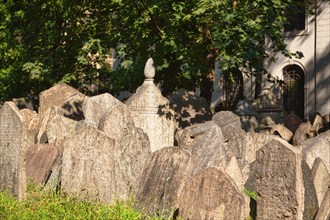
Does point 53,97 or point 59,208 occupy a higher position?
point 53,97

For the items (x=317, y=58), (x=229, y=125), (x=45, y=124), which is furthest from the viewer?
(x=317, y=58)

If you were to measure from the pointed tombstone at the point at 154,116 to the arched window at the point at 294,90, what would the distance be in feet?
57.7

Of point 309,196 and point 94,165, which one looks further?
point 94,165

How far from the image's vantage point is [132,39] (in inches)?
719

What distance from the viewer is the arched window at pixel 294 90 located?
30.3m

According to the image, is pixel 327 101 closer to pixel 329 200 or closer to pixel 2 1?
pixel 2 1

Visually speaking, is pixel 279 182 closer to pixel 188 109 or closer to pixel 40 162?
pixel 40 162

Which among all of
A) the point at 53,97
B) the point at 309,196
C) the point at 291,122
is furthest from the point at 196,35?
the point at 309,196

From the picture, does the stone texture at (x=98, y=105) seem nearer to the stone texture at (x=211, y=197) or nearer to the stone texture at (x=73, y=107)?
the stone texture at (x=73, y=107)

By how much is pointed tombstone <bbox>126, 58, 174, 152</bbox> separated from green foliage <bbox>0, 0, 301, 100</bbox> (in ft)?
7.70

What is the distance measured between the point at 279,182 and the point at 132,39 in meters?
11.0

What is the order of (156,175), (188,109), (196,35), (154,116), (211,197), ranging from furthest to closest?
(196,35)
(188,109)
(154,116)
(156,175)
(211,197)

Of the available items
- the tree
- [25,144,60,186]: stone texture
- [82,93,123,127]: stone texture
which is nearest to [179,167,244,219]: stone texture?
[25,144,60,186]: stone texture

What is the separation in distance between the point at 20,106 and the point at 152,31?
518 cm
